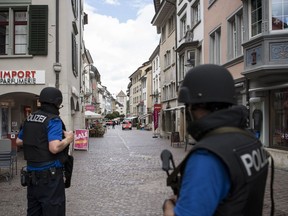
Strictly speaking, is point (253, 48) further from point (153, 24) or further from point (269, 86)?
point (153, 24)

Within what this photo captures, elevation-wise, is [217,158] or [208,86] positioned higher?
[208,86]

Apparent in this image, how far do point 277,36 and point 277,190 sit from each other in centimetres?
536

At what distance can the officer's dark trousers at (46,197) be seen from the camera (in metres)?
4.24

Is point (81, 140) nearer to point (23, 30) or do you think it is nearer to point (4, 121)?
point (4, 121)

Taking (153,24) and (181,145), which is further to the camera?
(153,24)

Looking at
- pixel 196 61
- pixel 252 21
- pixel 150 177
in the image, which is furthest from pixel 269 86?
pixel 196 61

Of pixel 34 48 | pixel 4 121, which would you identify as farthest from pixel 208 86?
pixel 4 121

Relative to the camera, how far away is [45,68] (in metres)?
17.1

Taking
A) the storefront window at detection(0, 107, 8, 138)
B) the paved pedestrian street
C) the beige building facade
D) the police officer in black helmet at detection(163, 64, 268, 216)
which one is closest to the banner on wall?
the storefront window at detection(0, 107, 8, 138)

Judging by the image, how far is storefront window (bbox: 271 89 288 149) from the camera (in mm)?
13164

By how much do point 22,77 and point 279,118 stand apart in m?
10.0

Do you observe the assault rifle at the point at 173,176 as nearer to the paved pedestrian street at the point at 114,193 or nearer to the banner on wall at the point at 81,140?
the paved pedestrian street at the point at 114,193

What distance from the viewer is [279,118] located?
13.6 m

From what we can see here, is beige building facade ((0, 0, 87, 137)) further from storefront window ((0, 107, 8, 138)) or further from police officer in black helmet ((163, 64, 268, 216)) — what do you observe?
police officer in black helmet ((163, 64, 268, 216))
